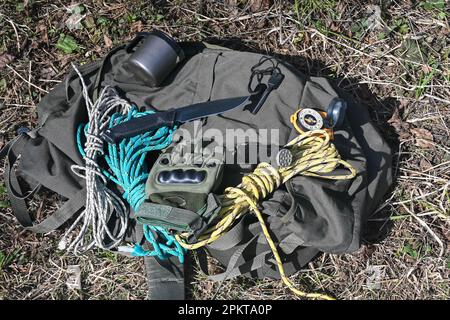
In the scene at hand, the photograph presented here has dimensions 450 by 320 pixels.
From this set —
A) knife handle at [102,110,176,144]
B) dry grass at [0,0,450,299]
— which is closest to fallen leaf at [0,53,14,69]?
dry grass at [0,0,450,299]

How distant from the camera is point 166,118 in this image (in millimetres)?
2783

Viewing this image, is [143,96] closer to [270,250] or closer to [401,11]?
[270,250]

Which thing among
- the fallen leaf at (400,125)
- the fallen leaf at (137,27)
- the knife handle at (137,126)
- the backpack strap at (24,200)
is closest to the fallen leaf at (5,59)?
the backpack strap at (24,200)

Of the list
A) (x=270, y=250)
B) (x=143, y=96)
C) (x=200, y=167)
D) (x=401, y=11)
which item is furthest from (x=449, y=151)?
(x=143, y=96)

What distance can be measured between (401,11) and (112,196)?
2.01 metres

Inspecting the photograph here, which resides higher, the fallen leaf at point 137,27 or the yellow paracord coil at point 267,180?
the fallen leaf at point 137,27

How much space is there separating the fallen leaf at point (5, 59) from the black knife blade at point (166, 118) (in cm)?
98

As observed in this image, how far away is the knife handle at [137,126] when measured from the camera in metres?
2.77

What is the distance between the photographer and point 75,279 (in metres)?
2.96

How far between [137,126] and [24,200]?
75cm

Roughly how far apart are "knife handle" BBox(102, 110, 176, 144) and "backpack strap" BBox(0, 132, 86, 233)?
32 centimetres

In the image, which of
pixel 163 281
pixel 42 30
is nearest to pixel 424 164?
pixel 163 281

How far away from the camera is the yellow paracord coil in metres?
2.59

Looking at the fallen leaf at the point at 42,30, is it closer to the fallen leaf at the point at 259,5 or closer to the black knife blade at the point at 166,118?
the black knife blade at the point at 166,118
